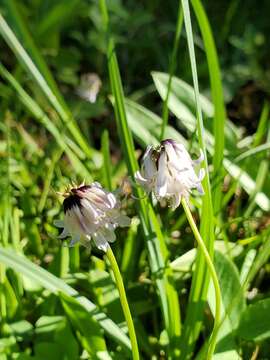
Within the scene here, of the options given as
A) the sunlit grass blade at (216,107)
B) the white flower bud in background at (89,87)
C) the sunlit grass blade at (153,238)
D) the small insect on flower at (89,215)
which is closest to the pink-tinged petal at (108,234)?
the small insect on flower at (89,215)

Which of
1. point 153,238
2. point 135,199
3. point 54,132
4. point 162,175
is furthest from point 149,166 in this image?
point 54,132

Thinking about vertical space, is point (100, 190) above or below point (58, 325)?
above

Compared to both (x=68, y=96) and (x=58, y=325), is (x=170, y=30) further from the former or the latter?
(x=58, y=325)

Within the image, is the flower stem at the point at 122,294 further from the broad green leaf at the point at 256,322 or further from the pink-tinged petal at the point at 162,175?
the broad green leaf at the point at 256,322

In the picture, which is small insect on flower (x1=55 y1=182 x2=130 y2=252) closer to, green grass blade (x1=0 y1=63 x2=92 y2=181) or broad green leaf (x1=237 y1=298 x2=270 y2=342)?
broad green leaf (x1=237 y1=298 x2=270 y2=342)

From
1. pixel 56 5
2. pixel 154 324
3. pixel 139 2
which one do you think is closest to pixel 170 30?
pixel 139 2

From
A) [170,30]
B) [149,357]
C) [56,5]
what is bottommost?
[149,357]

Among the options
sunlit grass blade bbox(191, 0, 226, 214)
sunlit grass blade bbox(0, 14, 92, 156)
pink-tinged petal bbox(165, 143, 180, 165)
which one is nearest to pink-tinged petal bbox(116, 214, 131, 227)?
pink-tinged petal bbox(165, 143, 180, 165)
